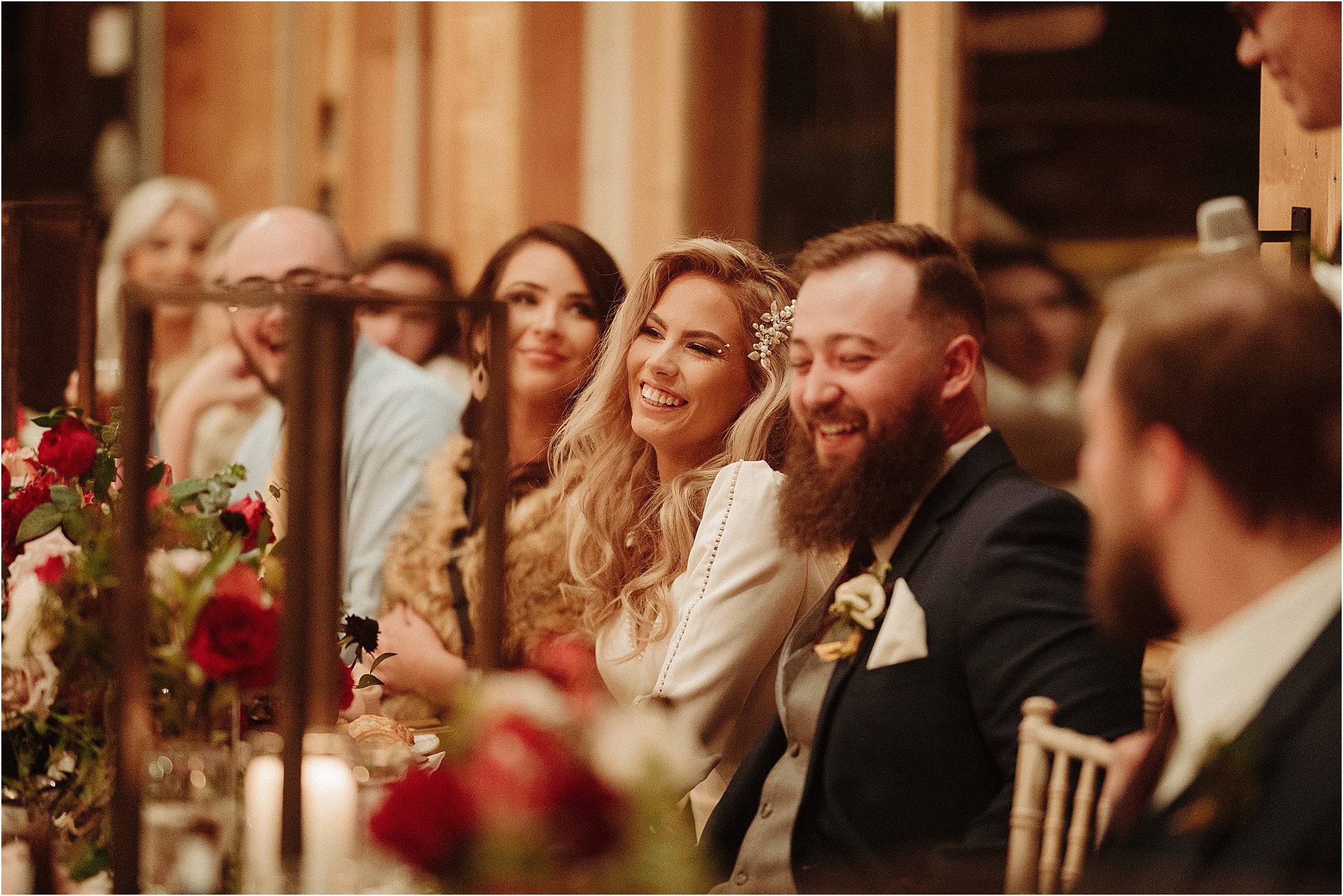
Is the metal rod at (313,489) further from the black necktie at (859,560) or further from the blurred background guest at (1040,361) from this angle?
the blurred background guest at (1040,361)

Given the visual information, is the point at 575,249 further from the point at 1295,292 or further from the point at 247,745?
the point at 1295,292

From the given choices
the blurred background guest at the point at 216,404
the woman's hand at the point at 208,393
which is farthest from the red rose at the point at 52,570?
the woman's hand at the point at 208,393

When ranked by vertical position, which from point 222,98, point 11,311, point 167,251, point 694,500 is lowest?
point 694,500

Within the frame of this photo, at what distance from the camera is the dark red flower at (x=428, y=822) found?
1.34m

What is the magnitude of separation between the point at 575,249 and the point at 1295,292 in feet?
5.62

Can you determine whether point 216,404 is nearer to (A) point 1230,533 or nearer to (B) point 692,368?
(B) point 692,368

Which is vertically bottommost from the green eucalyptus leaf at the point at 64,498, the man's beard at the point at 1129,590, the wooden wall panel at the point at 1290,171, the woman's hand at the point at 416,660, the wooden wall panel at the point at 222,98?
the woman's hand at the point at 416,660

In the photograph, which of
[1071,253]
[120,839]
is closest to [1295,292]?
[120,839]

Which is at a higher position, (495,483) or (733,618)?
→ (495,483)

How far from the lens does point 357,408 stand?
3461 millimetres

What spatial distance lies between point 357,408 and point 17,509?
133cm

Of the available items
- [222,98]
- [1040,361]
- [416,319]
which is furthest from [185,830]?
[222,98]

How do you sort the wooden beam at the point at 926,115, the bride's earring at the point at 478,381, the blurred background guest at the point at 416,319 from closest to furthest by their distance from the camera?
1. the bride's earring at the point at 478,381
2. the wooden beam at the point at 926,115
3. the blurred background guest at the point at 416,319

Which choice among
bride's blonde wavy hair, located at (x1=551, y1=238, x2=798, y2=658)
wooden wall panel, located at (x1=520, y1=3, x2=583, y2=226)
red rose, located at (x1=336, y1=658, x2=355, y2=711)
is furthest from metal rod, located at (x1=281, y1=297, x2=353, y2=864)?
wooden wall panel, located at (x1=520, y1=3, x2=583, y2=226)
